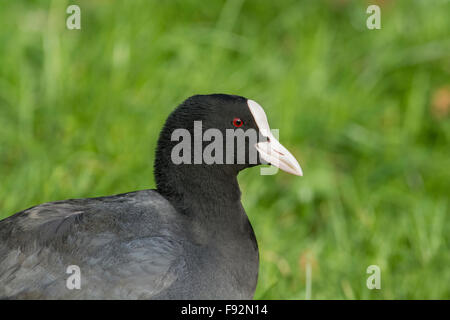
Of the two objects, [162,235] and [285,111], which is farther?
[285,111]

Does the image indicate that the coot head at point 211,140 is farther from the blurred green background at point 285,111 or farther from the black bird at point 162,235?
the blurred green background at point 285,111

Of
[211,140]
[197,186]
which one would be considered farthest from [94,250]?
[211,140]

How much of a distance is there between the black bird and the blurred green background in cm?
64

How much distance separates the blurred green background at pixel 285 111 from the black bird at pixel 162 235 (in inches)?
25.2

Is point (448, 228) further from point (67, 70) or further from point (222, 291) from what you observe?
point (67, 70)

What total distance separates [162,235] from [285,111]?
2.02m

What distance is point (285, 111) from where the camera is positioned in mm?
4492

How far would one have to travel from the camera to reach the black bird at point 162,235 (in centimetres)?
250

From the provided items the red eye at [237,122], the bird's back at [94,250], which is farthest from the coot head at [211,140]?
the bird's back at [94,250]

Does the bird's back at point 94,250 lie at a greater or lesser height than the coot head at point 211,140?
lesser

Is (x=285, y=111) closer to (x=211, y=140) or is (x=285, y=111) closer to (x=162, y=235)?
(x=211, y=140)

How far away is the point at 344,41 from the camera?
5.25 metres

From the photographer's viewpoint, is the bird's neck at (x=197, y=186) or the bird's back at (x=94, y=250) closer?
the bird's back at (x=94, y=250)

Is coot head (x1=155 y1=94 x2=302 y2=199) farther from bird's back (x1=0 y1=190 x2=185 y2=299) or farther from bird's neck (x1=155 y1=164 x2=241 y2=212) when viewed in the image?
bird's back (x1=0 y1=190 x2=185 y2=299)
